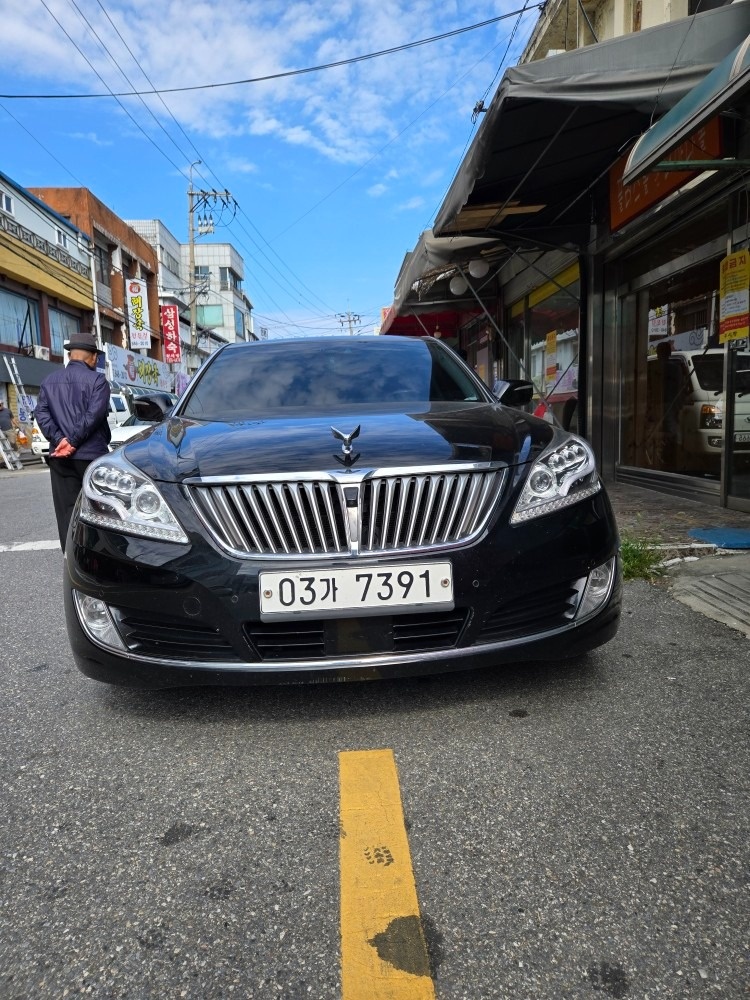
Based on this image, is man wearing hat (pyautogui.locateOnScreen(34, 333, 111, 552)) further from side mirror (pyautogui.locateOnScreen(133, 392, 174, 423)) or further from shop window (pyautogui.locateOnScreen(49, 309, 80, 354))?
shop window (pyautogui.locateOnScreen(49, 309, 80, 354))

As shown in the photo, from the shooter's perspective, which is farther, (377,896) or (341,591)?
(341,591)

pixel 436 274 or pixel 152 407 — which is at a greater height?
pixel 436 274

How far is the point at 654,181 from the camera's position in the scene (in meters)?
6.18

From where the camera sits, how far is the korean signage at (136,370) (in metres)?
32.1

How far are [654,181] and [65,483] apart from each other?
5.43 metres

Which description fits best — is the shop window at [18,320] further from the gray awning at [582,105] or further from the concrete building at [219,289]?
the concrete building at [219,289]

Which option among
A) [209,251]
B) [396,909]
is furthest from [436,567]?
[209,251]

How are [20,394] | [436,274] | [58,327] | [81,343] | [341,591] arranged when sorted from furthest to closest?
[58,327]
[20,394]
[436,274]
[81,343]
[341,591]

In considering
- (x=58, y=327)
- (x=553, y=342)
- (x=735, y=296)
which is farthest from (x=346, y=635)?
(x=58, y=327)

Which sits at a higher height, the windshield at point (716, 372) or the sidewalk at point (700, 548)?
the windshield at point (716, 372)

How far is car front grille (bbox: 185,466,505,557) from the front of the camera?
6.68 feet

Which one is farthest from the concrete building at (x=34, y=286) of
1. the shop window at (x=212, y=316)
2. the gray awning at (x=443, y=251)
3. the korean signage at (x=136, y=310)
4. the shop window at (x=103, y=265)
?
the shop window at (x=212, y=316)

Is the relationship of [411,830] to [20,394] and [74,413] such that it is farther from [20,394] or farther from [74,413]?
[20,394]

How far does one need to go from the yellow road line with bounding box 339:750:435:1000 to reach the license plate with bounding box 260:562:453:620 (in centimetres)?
44
